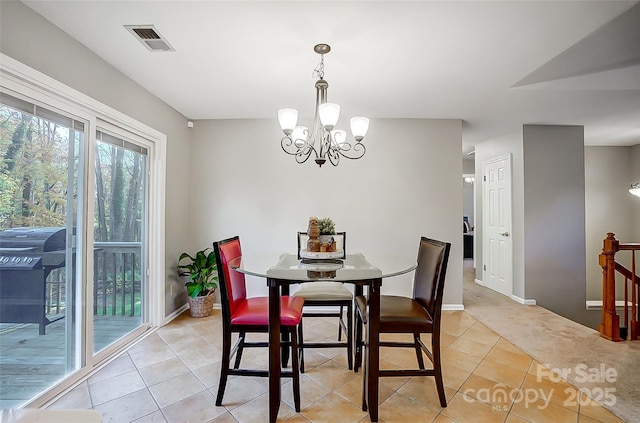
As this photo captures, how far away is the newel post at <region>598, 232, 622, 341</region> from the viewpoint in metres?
2.91

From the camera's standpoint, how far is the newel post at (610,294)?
291cm

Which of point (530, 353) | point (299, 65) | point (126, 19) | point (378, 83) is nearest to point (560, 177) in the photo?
point (530, 353)

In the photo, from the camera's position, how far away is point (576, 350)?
2721 millimetres

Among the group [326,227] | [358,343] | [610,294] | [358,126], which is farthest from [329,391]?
[610,294]

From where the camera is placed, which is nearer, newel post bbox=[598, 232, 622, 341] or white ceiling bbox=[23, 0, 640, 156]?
white ceiling bbox=[23, 0, 640, 156]

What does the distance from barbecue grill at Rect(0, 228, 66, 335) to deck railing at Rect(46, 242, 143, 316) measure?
72 millimetres

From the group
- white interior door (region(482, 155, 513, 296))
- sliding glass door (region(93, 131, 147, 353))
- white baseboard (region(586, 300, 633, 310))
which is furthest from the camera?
white baseboard (region(586, 300, 633, 310))

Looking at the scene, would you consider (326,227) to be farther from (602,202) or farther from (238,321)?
(602,202)

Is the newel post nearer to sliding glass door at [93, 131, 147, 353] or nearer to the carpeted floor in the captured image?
the carpeted floor

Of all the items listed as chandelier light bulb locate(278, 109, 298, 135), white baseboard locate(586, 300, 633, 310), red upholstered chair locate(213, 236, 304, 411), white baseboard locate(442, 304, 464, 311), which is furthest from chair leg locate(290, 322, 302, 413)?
white baseboard locate(586, 300, 633, 310)

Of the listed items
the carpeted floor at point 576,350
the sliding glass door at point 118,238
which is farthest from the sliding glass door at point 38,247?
the carpeted floor at point 576,350

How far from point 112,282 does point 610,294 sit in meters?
4.71

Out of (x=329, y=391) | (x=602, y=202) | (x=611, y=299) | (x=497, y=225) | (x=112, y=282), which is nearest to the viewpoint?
(x=329, y=391)

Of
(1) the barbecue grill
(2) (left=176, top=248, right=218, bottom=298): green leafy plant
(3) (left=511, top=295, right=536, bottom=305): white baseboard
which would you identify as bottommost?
(3) (left=511, top=295, right=536, bottom=305): white baseboard
